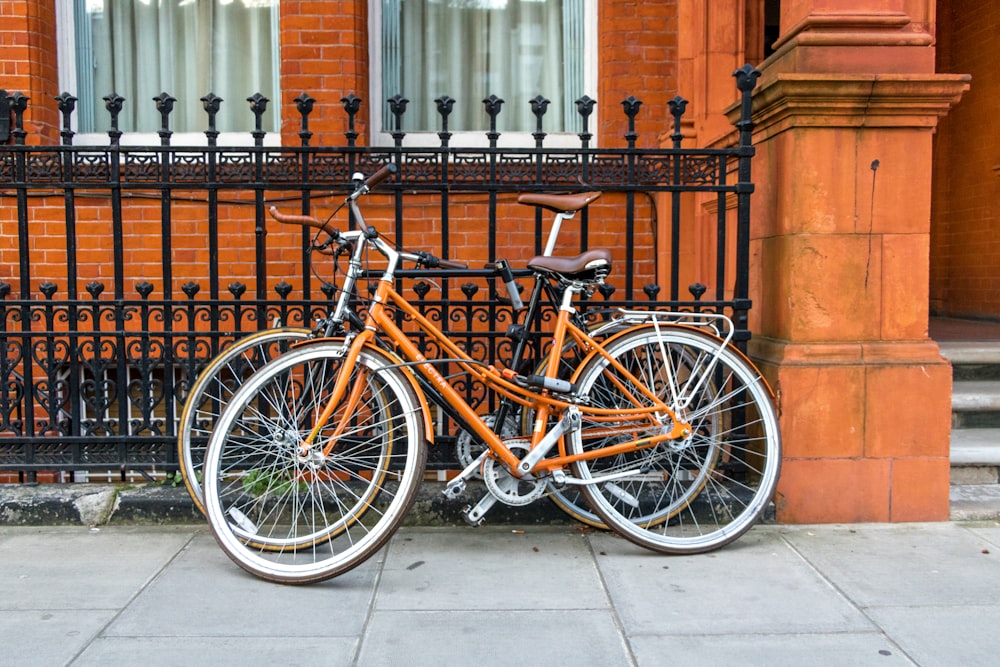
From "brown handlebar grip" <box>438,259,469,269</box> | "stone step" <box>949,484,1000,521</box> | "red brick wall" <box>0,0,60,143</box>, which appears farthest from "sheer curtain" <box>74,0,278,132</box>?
"stone step" <box>949,484,1000,521</box>

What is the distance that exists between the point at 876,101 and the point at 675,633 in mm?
2540

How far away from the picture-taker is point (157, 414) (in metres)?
5.80

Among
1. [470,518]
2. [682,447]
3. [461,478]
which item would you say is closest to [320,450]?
[461,478]

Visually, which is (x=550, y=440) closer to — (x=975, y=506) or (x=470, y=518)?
(x=470, y=518)

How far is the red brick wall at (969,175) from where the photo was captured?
27.0 feet

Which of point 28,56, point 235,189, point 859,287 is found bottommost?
point 859,287

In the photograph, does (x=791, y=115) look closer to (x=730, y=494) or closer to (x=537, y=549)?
(x=730, y=494)

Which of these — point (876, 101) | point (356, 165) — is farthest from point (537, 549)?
point (876, 101)

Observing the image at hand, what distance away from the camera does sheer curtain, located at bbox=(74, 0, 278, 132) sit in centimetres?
667

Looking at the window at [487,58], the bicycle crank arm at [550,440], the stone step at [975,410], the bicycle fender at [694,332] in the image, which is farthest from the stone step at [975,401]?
the window at [487,58]

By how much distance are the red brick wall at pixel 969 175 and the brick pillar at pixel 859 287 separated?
4698mm

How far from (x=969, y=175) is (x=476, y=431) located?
23.4 ft

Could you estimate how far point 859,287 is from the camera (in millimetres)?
4062

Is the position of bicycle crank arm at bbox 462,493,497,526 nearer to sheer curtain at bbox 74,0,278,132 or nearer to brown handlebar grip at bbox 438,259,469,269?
brown handlebar grip at bbox 438,259,469,269
